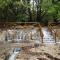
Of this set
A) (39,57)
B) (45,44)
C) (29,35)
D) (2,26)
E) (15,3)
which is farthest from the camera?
(15,3)

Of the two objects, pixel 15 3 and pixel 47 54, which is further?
pixel 15 3

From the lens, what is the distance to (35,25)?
21.6m

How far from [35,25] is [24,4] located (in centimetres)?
266

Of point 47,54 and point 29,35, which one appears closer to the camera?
point 47,54

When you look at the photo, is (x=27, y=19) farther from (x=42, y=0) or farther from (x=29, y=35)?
(x=29, y=35)

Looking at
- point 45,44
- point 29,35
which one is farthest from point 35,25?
point 45,44

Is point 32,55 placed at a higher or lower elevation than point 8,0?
lower

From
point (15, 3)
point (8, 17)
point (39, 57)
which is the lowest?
Answer: point (39, 57)

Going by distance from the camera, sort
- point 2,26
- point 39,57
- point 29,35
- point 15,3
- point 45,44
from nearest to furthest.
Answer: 1. point 39,57
2. point 45,44
3. point 29,35
4. point 2,26
5. point 15,3

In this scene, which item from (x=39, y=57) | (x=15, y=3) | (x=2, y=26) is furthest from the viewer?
(x=15, y=3)

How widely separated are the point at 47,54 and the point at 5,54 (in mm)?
2290

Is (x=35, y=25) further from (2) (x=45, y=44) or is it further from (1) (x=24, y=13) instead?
(2) (x=45, y=44)

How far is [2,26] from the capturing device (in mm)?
20578

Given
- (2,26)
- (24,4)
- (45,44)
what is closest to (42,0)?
(24,4)
